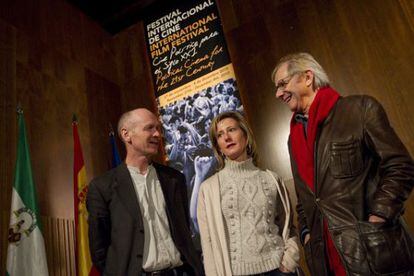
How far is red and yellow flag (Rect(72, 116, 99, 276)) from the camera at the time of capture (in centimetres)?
312

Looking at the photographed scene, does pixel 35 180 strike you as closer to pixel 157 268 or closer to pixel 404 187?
pixel 157 268

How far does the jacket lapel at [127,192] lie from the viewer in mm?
1996

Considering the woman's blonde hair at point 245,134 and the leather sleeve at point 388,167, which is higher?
the woman's blonde hair at point 245,134

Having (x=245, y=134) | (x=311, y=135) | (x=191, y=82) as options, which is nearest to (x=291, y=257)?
(x=311, y=135)

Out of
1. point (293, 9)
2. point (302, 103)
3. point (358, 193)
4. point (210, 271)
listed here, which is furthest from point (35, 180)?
point (293, 9)

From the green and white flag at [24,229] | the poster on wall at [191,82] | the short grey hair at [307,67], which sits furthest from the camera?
the poster on wall at [191,82]

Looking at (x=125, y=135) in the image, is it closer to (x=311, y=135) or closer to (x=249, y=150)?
(x=249, y=150)

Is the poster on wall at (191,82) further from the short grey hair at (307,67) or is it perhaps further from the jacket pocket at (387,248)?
the jacket pocket at (387,248)

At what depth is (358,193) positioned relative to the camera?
4.92 ft

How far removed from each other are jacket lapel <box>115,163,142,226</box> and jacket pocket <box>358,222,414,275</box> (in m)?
1.14

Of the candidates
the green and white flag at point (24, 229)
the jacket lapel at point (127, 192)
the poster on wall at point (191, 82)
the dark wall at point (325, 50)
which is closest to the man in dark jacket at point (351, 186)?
the jacket lapel at point (127, 192)

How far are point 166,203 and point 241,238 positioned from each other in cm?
53

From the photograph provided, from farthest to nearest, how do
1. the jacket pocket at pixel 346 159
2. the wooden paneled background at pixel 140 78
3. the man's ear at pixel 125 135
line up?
1. the wooden paneled background at pixel 140 78
2. the man's ear at pixel 125 135
3. the jacket pocket at pixel 346 159

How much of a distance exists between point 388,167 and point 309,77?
655mm
